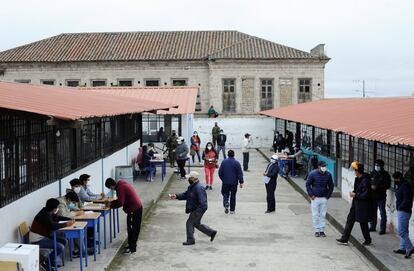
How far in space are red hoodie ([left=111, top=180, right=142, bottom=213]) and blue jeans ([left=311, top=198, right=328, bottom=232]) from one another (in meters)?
3.93

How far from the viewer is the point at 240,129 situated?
3538 centimetres

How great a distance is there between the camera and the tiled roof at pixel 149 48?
4212 centimetres

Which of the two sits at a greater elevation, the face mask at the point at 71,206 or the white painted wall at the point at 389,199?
the face mask at the point at 71,206

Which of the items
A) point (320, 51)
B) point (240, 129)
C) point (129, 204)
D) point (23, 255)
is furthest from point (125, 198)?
point (320, 51)

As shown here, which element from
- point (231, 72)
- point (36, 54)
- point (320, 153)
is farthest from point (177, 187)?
point (36, 54)

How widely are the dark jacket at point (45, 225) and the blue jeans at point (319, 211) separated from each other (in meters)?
5.55

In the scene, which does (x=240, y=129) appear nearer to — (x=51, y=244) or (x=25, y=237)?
(x=25, y=237)

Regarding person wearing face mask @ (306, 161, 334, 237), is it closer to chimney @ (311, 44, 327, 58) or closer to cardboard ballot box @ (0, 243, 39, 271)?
cardboard ballot box @ (0, 243, 39, 271)

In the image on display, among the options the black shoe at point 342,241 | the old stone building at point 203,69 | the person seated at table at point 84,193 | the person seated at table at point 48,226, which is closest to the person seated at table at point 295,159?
the black shoe at point 342,241

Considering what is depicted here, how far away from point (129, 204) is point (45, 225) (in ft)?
6.36

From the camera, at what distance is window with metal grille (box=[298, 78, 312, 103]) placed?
4172 cm

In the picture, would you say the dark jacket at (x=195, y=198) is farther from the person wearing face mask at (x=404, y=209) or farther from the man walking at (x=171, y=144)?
the man walking at (x=171, y=144)

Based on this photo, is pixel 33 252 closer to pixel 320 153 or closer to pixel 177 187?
pixel 177 187

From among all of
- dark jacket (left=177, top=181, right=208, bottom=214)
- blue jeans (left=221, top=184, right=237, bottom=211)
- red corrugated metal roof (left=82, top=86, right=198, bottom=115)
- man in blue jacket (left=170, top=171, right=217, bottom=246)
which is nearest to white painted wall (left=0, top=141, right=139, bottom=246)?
man in blue jacket (left=170, top=171, right=217, bottom=246)
